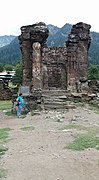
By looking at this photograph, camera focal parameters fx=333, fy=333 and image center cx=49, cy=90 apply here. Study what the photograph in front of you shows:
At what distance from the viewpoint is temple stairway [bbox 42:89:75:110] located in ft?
64.0

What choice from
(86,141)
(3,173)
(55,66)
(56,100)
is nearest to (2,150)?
(3,173)

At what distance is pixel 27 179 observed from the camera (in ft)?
24.1

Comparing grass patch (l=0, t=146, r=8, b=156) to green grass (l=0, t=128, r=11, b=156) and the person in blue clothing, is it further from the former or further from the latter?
the person in blue clothing

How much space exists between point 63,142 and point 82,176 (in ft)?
11.1

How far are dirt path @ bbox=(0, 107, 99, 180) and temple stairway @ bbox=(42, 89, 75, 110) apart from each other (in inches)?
197

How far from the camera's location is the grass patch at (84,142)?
33.3ft

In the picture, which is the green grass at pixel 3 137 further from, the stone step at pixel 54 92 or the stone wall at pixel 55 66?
the stone wall at pixel 55 66

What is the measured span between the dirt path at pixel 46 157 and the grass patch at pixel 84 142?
0.27m

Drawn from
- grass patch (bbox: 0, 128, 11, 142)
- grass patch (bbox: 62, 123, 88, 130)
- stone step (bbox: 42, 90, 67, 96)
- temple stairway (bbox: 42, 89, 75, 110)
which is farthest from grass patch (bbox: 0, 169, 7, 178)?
stone step (bbox: 42, 90, 67, 96)

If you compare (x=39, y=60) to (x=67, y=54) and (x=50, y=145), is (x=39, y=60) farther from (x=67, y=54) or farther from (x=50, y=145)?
(x=50, y=145)

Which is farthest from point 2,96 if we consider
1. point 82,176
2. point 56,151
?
point 82,176

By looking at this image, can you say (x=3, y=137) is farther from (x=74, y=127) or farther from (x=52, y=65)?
(x=52, y=65)

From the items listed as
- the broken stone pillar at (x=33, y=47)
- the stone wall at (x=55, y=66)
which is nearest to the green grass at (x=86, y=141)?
the broken stone pillar at (x=33, y=47)

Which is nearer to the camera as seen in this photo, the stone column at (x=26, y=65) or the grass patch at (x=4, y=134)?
the grass patch at (x=4, y=134)
